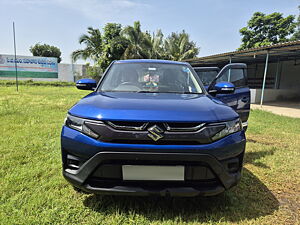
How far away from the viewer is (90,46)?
19.8 m

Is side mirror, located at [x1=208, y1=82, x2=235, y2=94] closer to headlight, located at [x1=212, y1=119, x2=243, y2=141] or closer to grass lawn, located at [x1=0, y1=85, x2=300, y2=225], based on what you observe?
headlight, located at [x1=212, y1=119, x2=243, y2=141]

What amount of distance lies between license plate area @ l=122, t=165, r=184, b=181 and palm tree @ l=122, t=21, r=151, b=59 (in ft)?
58.1

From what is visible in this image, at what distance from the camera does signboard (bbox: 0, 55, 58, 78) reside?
24.7 metres

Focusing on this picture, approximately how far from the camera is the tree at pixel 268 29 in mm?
26375

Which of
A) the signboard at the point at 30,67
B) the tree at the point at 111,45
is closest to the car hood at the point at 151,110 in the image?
the tree at the point at 111,45

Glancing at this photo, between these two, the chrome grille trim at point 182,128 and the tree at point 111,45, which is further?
the tree at point 111,45

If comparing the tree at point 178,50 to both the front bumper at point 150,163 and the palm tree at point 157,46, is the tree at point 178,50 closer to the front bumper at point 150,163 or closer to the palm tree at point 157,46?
the palm tree at point 157,46

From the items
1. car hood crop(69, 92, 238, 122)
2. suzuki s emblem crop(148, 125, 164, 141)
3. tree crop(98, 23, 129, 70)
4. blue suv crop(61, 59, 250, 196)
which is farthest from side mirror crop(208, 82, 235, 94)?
tree crop(98, 23, 129, 70)

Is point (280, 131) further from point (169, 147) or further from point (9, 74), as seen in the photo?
point (9, 74)

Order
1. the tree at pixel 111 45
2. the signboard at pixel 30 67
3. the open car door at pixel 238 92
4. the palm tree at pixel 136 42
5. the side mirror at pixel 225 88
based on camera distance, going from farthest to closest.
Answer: the signboard at pixel 30 67 → the tree at pixel 111 45 → the palm tree at pixel 136 42 → the open car door at pixel 238 92 → the side mirror at pixel 225 88

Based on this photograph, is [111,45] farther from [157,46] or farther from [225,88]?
[225,88]

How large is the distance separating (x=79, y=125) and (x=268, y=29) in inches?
Result: 1300

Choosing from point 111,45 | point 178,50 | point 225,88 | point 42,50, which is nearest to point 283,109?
point 225,88

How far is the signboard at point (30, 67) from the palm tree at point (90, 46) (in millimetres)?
8811
